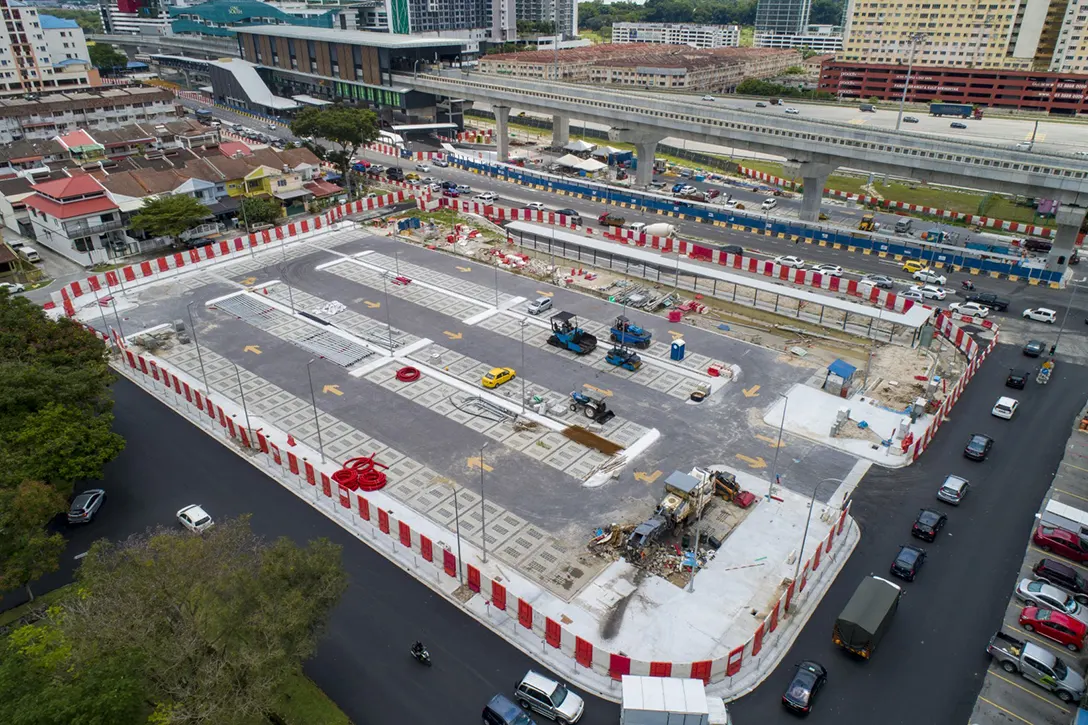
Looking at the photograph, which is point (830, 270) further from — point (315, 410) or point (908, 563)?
point (315, 410)

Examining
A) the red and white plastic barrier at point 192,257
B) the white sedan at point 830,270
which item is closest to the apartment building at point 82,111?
the red and white plastic barrier at point 192,257

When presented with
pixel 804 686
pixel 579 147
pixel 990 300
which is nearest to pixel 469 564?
pixel 804 686

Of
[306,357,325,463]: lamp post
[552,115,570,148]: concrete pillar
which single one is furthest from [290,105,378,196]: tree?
[306,357,325,463]: lamp post

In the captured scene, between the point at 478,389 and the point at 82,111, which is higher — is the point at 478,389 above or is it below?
below

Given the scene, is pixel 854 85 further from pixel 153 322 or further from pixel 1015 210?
pixel 153 322

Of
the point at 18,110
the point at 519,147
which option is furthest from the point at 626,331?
the point at 18,110
